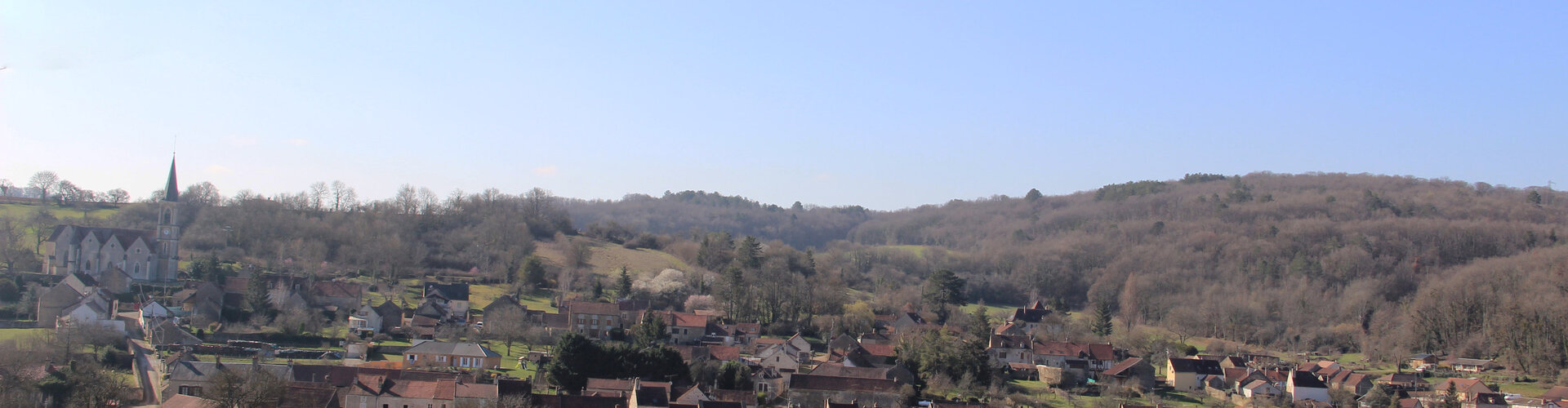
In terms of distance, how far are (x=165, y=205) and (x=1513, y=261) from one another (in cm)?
6842

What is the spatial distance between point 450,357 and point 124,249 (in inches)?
957

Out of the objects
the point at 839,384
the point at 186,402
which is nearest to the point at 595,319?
the point at 839,384

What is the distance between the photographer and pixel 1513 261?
62.2 meters

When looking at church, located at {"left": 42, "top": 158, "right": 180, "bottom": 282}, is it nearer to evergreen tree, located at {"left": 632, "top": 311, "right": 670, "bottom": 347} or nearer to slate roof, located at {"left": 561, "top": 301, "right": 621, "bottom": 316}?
slate roof, located at {"left": 561, "top": 301, "right": 621, "bottom": 316}

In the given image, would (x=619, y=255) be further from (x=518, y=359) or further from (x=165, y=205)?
(x=518, y=359)

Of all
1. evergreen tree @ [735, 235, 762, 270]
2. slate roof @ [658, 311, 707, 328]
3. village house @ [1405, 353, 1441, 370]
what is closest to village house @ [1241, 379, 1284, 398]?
village house @ [1405, 353, 1441, 370]

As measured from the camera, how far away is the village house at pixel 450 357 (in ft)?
120

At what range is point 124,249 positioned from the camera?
51656mm

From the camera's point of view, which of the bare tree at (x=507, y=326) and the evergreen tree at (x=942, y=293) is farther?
the evergreen tree at (x=942, y=293)

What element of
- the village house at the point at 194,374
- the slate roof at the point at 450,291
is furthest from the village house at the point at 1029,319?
the village house at the point at 194,374

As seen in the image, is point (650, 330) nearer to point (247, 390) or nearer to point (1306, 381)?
point (247, 390)

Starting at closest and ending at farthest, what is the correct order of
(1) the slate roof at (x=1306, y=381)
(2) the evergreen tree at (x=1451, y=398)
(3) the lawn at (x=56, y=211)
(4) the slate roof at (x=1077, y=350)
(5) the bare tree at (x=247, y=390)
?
(5) the bare tree at (x=247, y=390)
(2) the evergreen tree at (x=1451, y=398)
(1) the slate roof at (x=1306, y=381)
(4) the slate roof at (x=1077, y=350)
(3) the lawn at (x=56, y=211)

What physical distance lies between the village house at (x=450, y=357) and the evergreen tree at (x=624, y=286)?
1796 cm

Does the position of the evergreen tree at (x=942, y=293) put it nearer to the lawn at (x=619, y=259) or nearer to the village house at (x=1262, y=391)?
the lawn at (x=619, y=259)
